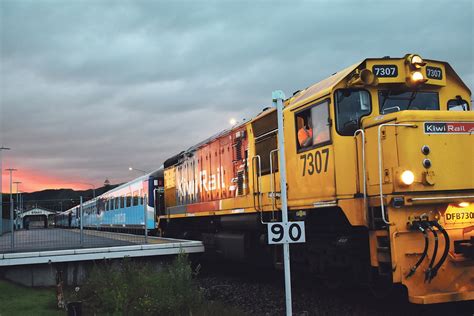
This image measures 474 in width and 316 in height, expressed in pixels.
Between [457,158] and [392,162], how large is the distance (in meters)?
1.01

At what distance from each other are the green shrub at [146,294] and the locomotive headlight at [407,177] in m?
→ 3.90

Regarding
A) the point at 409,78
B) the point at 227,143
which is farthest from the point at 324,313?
the point at 227,143

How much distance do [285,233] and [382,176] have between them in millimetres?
1843

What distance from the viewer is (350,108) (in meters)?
8.20

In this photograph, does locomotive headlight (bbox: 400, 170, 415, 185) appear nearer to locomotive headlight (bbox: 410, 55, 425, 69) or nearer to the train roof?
the train roof

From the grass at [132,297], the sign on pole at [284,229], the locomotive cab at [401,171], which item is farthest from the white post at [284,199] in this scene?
the grass at [132,297]

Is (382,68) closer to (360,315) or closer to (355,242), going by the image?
(355,242)

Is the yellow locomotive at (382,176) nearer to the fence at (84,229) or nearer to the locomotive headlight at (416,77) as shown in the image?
the locomotive headlight at (416,77)

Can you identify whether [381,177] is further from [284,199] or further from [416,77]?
[416,77]

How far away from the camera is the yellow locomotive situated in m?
7.15

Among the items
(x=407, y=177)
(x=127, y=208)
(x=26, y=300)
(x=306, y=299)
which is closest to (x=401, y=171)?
(x=407, y=177)

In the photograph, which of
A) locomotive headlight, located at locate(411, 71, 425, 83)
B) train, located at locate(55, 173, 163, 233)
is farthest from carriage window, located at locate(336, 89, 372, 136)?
train, located at locate(55, 173, 163, 233)

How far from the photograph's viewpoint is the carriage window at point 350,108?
8.12 m

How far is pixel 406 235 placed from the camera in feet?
23.4
